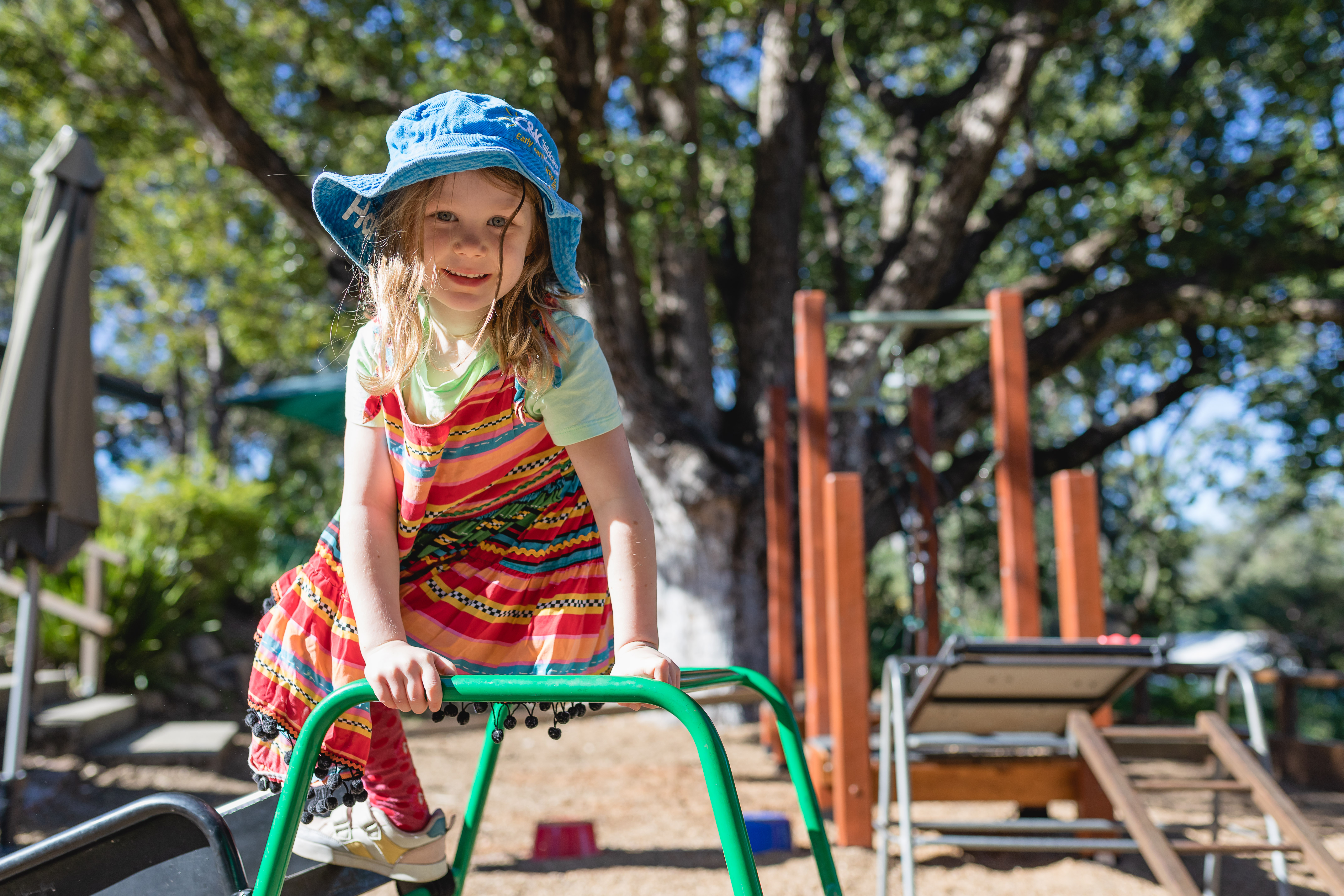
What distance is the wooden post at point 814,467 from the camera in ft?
14.7

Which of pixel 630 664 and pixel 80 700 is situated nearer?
pixel 630 664

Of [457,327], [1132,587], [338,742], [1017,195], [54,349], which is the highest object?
[1017,195]

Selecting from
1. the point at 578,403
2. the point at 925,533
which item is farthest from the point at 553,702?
the point at 925,533

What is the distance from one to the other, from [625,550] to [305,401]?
8395 millimetres

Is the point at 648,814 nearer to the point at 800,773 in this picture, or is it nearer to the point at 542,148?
the point at 800,773

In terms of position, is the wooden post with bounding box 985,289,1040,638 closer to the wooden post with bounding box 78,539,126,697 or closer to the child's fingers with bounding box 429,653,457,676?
the child's fingers with bounding box 429,653,457,676

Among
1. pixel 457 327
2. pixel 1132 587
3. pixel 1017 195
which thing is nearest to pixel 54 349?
pixel 457 327

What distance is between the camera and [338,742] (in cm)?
146

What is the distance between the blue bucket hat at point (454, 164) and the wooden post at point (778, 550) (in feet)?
13.8

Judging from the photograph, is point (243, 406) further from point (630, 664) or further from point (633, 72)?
point (630, 664)

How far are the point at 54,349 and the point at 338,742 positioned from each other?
12.0 ft

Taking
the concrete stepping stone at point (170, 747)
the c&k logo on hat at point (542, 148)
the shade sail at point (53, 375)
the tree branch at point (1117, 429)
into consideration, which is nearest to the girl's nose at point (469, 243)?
the c&k logo on hat at point (542, 148)

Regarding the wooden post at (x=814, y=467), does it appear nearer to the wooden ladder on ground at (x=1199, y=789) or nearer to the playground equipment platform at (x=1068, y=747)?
the playground equipment platform at (x=1068, y=747)

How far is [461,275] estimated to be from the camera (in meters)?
1.43
